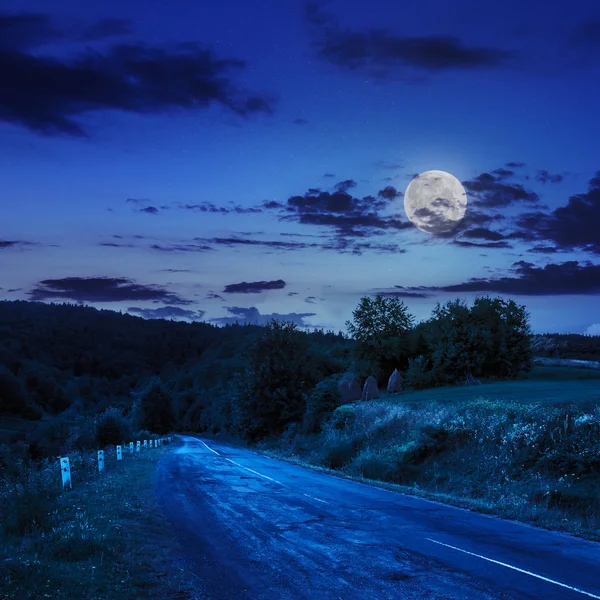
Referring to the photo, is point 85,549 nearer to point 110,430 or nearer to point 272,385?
point 110,430

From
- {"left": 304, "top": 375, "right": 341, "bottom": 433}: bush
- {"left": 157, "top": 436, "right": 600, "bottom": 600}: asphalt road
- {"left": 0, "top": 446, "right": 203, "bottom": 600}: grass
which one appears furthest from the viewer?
{"left": 304, "top": 375, "right": 341, "bottom": 433}: bush

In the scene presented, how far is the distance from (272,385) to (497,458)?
45.5 meters

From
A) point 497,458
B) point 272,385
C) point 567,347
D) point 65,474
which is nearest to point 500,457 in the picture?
point 497,458

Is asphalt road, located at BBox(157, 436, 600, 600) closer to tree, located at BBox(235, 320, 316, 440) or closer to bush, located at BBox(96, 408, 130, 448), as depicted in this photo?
bush, located at BBox(96, 408, 130, 448)

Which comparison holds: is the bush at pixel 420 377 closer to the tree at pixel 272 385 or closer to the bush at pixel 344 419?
the tree at pixel 272 385

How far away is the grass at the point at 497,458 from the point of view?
1736cm

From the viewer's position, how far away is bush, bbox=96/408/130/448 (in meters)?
54.8

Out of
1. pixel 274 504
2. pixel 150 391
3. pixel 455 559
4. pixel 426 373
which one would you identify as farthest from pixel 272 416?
pixel 150 391

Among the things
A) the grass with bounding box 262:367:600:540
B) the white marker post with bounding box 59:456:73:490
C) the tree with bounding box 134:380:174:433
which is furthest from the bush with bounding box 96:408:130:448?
the tree with bounding box 134:380:174:433

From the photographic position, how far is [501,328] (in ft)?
201

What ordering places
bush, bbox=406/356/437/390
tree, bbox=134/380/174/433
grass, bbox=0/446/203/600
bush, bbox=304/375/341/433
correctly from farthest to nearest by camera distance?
tree, bbox=134/380/174/433 → bush, bbox=406/356/437/390 → bush, bbox=304/375/341/433 → grass, bbox=0/446/203/600

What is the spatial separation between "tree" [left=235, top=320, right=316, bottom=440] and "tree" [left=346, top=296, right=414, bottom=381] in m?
10.1

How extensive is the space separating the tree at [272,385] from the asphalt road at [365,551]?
47.3m

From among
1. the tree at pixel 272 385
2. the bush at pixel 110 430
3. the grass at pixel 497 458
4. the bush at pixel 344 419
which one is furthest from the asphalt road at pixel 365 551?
the tree at pixel 272 385
